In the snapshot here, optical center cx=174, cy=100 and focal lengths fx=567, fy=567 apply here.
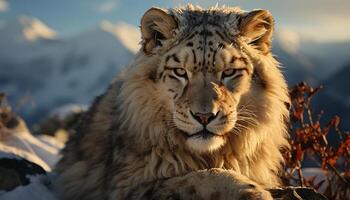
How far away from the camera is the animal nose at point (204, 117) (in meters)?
4.37

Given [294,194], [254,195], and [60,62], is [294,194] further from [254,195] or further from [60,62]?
[60,62]

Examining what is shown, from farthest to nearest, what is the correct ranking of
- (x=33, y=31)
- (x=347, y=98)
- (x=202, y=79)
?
(x=33, y=31)
(x=347, y=98)
(x=202, y=79)

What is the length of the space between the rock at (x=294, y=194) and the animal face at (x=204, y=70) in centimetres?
72

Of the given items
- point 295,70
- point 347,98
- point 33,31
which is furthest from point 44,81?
point 347,98

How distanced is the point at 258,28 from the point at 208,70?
867 mm

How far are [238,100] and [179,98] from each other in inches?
20.9

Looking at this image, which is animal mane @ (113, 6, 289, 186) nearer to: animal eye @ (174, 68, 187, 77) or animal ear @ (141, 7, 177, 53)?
animal ear @ (141, 7, 177, 53)

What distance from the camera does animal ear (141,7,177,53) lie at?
16.5 ft

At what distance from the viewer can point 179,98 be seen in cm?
471

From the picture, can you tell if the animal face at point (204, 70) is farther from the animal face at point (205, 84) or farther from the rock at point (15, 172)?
the rock at point (15, 172)

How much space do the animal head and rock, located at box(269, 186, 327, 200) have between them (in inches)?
28.4

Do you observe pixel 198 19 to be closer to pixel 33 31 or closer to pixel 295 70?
pixel 295 70

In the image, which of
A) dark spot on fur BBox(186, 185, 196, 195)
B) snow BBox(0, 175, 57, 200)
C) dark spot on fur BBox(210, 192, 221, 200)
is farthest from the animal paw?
snow BBox(0, 175, 57, 200)

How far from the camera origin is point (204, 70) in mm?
4699
